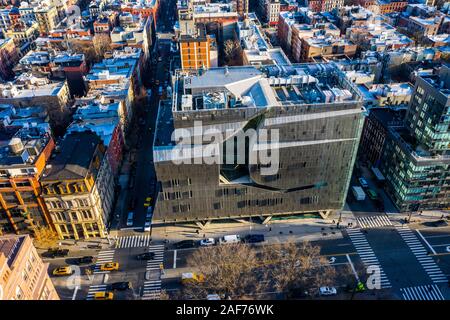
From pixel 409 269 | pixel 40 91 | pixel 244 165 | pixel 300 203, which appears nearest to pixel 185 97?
pixel 244 165

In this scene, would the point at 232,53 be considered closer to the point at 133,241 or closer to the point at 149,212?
the point at 149,212

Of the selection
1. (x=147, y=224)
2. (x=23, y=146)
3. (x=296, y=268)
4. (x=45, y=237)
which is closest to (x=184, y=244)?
(x=147, y=224)

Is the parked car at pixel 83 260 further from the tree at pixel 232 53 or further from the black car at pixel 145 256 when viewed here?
the tree at pixel 232 53

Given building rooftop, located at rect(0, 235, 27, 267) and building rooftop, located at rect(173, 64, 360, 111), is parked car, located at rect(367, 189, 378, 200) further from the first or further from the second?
building rooftop, located at rect(0, 235, 27, 267)

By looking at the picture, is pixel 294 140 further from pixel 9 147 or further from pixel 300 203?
pixel 9 147

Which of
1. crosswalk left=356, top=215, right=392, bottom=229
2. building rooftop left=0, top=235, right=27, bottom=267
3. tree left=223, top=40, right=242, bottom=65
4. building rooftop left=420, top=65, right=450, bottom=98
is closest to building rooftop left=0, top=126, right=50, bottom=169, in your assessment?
building rooftop left=0, top=235, right=27, bottom=267

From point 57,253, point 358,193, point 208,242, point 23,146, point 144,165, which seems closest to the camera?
point 23,146
